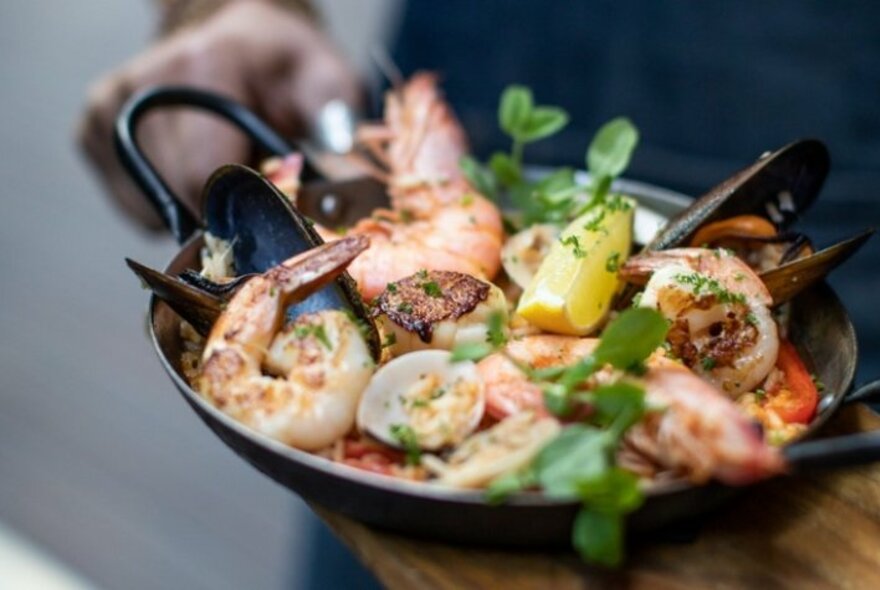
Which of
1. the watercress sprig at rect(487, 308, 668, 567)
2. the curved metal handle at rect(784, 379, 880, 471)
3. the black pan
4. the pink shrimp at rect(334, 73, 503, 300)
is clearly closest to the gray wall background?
the pink shrimp at rect(334, 73, 503, 300)

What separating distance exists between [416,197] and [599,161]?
259mm

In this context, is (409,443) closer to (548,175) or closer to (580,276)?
(580,276)

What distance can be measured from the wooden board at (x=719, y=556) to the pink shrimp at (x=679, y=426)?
0.09 meters

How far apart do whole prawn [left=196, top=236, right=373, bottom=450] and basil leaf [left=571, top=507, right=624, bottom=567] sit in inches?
9.0

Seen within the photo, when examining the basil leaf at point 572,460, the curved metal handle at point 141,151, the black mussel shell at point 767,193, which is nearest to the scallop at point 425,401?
the basil leaf at point 572,460

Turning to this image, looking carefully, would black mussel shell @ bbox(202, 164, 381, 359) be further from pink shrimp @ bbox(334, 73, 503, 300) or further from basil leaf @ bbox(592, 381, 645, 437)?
basil leaf @ bbox(592, 381, 645, 437)

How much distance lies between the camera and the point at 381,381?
857 mm

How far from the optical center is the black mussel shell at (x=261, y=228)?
0.95 meters

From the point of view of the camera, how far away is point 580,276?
1.02 meters

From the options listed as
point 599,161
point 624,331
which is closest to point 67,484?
point 599,161

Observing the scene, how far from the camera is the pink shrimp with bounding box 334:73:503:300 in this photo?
111cm

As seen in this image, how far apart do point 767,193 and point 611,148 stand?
210 millimetres

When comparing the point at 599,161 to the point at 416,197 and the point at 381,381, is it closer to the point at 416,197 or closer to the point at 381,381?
the point at 416,197

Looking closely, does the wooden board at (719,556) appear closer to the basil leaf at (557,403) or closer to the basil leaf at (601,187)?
the basil leaf at (557,403)
